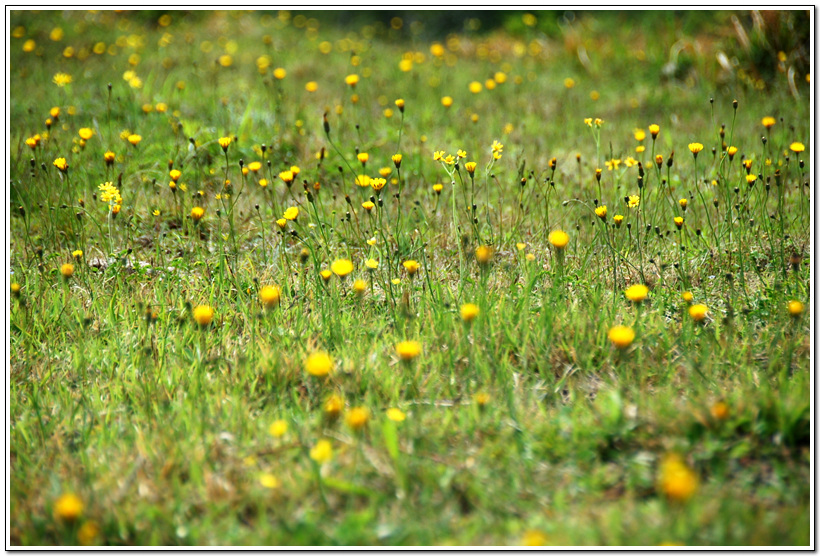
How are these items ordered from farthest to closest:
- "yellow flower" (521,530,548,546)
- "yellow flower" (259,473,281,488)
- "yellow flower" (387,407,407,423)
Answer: "yellow flower" (387,407,407,423)
"yellow flower" (259,473,281,488)
"yellow flower" (521,530,548,546)

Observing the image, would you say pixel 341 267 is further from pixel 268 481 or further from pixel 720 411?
pixel 720 411

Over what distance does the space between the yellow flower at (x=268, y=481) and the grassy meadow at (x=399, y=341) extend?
0.03 metres

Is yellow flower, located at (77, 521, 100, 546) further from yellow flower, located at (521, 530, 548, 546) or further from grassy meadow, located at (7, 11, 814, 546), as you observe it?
yellow flower, located at (521, 530, 548, 546)

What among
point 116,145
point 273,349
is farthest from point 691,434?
point 116,145

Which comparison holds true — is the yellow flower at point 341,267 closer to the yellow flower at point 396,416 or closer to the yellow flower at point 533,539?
the yellow flower at point 396,416

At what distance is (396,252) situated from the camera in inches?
109

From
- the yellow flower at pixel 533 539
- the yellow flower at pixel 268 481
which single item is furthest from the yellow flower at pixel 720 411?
the yellow flower at pixel 268 481

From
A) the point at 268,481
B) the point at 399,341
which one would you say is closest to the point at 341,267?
the point at 399,341

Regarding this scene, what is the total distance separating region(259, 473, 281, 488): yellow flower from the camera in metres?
1.44

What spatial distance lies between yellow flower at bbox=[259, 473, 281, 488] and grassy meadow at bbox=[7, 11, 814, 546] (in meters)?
0.03

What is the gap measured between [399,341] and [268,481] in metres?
0.80

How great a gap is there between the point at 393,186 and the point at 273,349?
1778 millimetres

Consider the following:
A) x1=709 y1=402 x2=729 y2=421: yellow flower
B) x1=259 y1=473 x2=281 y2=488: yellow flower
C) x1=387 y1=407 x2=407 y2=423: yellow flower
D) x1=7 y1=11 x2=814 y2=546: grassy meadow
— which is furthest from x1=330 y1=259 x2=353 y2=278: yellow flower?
x1=709 y1=402 x2=729 y2=421: yellow flower

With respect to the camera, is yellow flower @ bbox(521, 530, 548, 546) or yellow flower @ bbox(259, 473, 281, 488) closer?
yellow flower @ bbox(521, 530, 548, 546)
